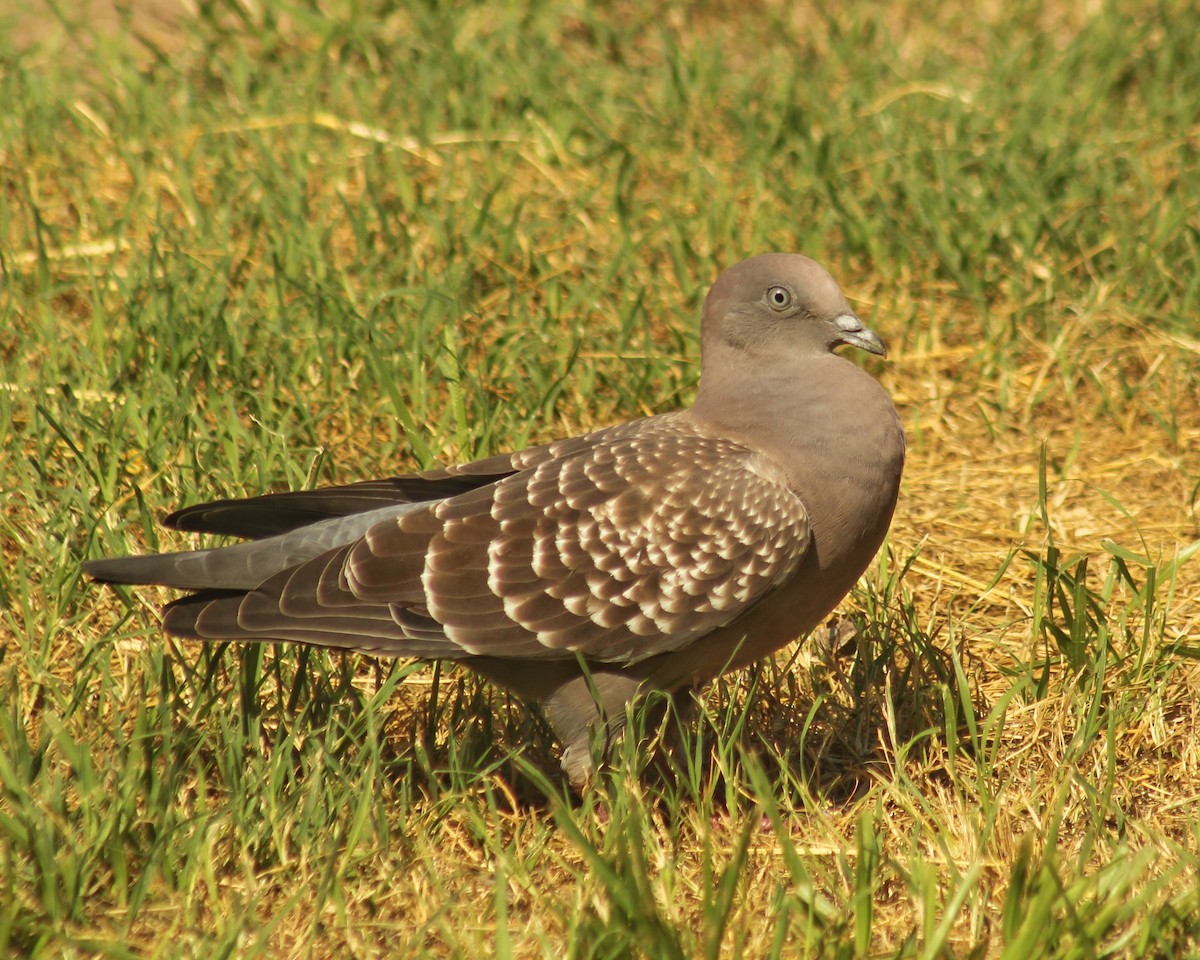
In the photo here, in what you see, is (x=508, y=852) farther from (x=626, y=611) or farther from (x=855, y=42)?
(x=855, y=42)

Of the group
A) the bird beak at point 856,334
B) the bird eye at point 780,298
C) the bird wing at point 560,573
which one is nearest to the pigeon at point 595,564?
the bird wing at point 560,573

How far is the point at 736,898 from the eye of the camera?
3111 millimetres

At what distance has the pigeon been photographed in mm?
3283

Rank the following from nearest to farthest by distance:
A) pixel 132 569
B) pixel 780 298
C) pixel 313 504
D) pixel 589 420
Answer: pixel 132 569 < pixel 313 504 < pixel 780 298 < pixel 589 420

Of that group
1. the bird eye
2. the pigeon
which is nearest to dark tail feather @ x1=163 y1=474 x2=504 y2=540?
the pigeon

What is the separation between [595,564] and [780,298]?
0.84 meters

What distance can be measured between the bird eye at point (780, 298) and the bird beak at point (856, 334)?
0.12 meters

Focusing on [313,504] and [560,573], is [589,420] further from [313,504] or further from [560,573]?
[560,573]

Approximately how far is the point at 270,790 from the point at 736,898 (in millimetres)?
953

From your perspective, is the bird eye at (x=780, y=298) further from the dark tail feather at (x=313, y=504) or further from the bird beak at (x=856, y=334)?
the dark tail feather at (x=313, y=504)

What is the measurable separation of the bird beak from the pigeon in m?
0.13

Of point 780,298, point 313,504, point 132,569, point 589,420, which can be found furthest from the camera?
point 589,420

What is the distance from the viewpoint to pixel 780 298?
3.71 meters

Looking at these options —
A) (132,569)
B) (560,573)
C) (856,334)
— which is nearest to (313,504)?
(132,569)
